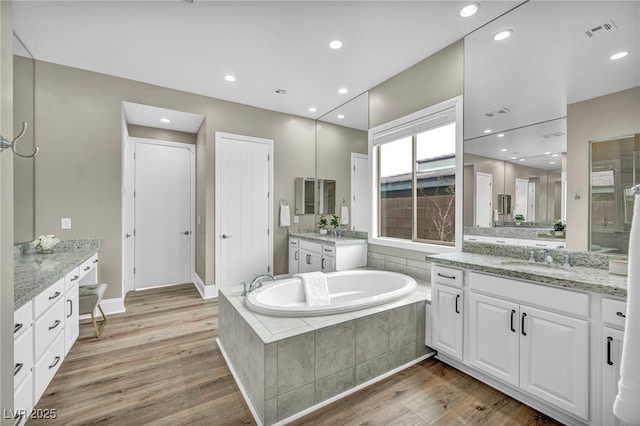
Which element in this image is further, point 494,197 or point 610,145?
point 494,197

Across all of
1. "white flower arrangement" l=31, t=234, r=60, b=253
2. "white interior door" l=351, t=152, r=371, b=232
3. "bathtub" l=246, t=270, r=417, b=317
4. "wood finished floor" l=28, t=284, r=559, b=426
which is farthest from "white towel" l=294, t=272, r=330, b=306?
"white flower arrangement" l=31, t=234, r=60, b=253

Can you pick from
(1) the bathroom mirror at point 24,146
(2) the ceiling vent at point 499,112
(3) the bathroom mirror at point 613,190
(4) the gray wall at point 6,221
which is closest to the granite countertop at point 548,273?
(3) the bathroom mirror at point 613,190

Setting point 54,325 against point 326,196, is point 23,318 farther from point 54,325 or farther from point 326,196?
point 326,196

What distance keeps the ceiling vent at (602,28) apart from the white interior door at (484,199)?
1.09 meters

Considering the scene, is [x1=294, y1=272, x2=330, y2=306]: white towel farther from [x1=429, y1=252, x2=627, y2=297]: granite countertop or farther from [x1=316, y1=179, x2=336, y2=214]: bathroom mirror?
[x1=316, y1=179, x2=336, y2=214]: bathroom mirror

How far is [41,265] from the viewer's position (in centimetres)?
221

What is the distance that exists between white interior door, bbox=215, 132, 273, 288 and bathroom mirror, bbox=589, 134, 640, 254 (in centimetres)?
365

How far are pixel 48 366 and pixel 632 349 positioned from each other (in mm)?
3106

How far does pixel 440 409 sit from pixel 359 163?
110 inches

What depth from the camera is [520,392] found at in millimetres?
1797

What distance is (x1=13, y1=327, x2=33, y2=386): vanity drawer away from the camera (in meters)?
1.38

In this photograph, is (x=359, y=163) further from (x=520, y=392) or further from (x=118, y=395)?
(x=118, y=395)

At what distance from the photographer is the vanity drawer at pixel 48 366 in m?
1.68

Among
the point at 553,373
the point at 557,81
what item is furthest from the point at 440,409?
the point at 557,81
